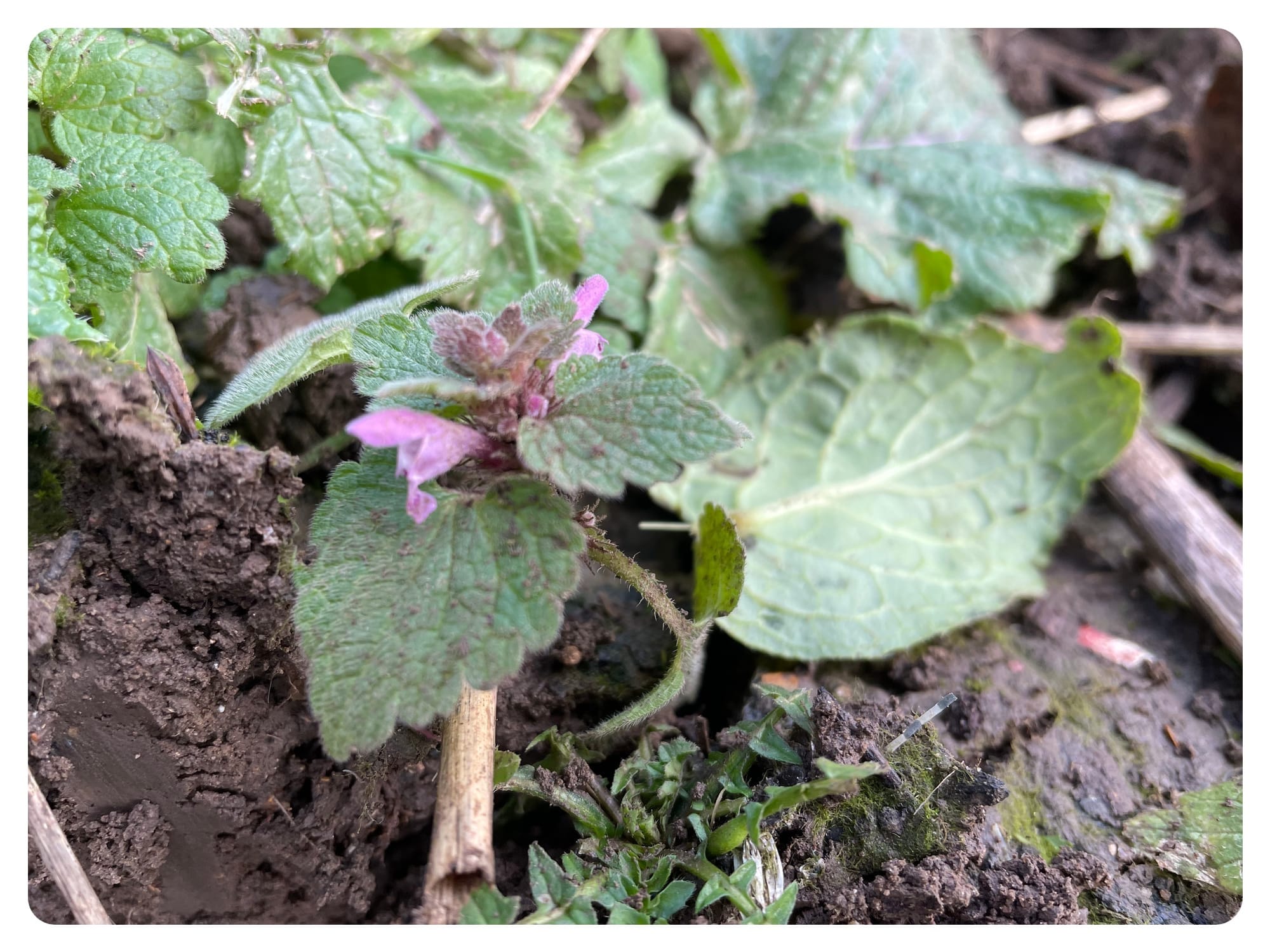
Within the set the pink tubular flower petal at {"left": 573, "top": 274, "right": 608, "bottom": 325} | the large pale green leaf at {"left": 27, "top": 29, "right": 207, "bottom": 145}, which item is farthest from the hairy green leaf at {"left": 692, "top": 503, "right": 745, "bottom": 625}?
the large pale green leaf at {"left": 27, "top": 29, "right": 207, "bottom": 145}

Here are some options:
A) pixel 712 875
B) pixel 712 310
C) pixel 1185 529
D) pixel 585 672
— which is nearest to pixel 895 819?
pixel 712 875

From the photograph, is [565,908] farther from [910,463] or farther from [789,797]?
[910,463]

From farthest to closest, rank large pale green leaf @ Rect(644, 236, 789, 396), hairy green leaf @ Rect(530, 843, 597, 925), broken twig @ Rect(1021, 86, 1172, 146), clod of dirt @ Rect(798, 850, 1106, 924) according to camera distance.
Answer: broken twig @ Rect(1021, 86, 1172, 146) → large pale green leaf @ Rect(644, 236, 789, 396) → clod of dirt @ Rect(798, 850, 1106, 924) → hairy green leaf @ Rect(530, 843, 597, 925)

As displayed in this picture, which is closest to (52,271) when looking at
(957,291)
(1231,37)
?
(957,291)

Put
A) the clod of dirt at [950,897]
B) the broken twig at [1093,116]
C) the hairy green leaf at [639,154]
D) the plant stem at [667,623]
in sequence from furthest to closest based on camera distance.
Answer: the broken twig at [1093,116] → the hairy green leaf at [639,154] → the plant stem at [667,623] → the clod of dirt at [950,897]

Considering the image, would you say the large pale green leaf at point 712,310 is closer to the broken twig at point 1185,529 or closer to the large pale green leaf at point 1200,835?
the broken twig at point 1185,529

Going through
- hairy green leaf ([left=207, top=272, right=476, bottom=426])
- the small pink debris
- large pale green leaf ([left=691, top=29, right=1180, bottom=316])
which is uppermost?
hairy green leaf ([left=207, top=272, right=476, bottom=426])

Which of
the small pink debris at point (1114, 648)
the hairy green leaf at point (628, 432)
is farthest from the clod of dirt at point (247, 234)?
the small pink debris at point (1114, 648)

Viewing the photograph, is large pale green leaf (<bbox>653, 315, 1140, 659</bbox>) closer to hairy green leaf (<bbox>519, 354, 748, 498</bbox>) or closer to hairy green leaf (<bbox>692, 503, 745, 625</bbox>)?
hairy green leaf (<bbox>692, 503, 745, 625</bbox>)
